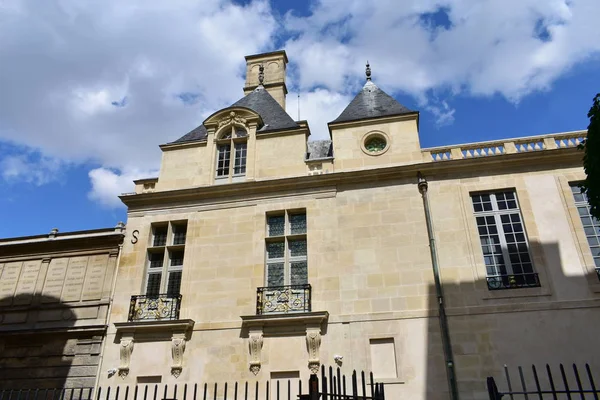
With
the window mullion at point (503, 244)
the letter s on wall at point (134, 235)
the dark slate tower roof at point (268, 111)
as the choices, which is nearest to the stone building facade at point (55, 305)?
the letter s on wall at point (134, 235)

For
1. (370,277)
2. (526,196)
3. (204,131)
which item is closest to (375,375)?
(370,277)

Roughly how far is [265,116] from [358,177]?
434 cm

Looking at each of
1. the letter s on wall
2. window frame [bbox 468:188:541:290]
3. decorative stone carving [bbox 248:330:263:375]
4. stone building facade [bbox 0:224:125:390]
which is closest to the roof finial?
the letter s on wall

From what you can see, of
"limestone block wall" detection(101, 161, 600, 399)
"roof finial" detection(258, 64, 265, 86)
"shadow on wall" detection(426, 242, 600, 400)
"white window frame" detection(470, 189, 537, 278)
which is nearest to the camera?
"shadow on wall" detection(426, 242, 600, 400)

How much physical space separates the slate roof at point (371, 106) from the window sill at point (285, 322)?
213 inches

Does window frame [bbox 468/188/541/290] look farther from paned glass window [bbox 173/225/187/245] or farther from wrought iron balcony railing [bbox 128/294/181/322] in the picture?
paned glass window [bbox 173/225/187/245]

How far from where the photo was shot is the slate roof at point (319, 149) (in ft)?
45.1

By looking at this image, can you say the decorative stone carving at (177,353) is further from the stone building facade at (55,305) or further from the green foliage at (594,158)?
the green foliage at (594,158)

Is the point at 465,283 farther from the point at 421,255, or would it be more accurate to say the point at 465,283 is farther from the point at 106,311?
the point at 106,311

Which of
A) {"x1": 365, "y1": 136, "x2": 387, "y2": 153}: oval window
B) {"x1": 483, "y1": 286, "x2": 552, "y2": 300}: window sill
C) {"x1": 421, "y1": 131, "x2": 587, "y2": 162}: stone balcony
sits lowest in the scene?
{"x1": 483, "y1": 286, "x2": 552, "y2": 300}: window sill

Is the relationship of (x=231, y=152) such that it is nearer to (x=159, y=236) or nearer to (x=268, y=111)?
(x=268, y=111)

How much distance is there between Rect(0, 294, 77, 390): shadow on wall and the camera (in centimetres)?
1109

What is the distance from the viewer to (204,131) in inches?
565

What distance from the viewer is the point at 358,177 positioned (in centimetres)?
1180
